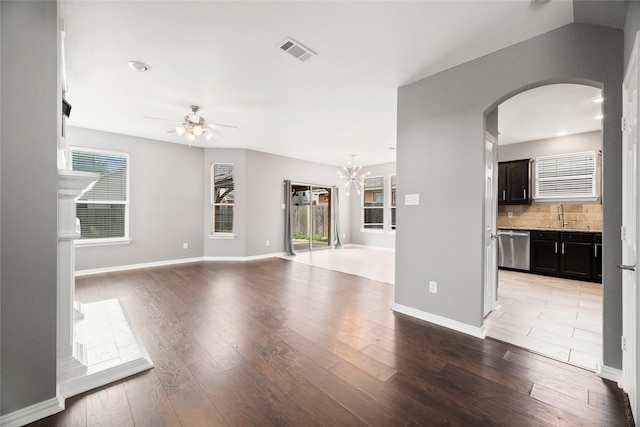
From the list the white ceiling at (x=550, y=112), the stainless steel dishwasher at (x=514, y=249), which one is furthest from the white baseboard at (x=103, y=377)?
the stainless steel dishwasher at (x=514, y=249)

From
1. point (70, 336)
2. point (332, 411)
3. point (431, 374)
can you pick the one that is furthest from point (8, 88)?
point (431, 374)

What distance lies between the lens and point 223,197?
261 inches

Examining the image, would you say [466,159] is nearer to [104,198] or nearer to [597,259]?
[597,259]

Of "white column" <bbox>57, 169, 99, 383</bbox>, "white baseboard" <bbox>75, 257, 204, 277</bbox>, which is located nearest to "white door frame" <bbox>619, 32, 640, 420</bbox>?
"white column" <bbox>57, 169, 99, 383</bbox>

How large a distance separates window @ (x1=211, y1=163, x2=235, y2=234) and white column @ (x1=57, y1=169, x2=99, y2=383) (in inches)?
185

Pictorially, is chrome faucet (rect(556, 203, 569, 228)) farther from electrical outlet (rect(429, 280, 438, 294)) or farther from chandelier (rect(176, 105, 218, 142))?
chandelier (rect(176, 105, 218, 142))

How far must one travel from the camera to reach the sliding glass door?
8.50 m

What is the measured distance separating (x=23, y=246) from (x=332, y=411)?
201cm

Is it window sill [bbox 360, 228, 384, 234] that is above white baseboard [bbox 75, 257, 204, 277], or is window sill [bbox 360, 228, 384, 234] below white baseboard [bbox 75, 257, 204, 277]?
above

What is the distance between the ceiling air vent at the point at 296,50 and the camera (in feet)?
7.97

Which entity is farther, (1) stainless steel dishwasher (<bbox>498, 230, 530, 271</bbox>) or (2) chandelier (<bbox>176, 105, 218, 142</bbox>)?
(1) stainless steel dishwasher (<bbox>498, 230, 530, 271</bbox>)

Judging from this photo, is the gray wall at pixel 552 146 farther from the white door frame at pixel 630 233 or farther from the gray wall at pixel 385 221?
the white door frame at pixel 630 233

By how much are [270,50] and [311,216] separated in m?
6.06

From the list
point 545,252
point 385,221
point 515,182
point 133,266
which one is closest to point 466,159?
point 545,252
